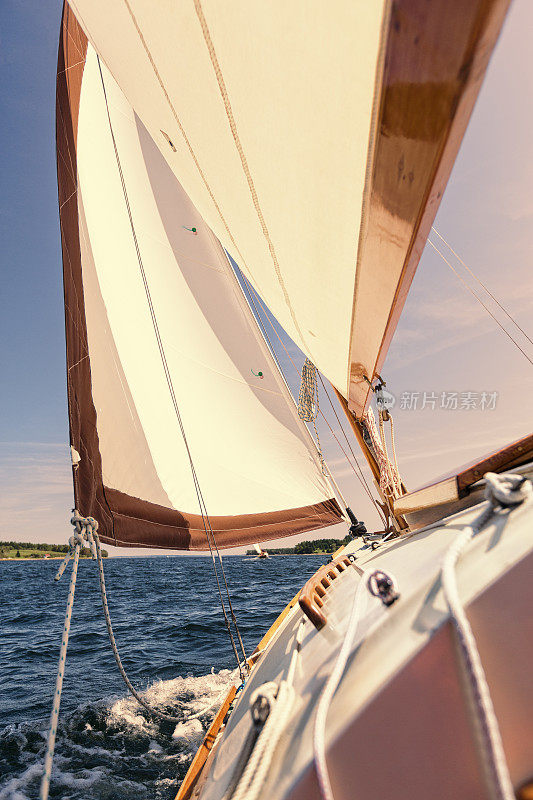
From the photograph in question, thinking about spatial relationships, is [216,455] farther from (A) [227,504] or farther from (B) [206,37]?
(B) [206,37]

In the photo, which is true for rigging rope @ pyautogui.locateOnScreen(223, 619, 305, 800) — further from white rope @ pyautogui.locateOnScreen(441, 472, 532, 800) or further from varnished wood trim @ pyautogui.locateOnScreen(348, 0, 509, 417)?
varnished wood trim @ pyautogui.locateOnScreen(348, 0, 509, 417)

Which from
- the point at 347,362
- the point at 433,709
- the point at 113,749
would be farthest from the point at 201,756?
the point at 113,749

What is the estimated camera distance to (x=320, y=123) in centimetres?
106

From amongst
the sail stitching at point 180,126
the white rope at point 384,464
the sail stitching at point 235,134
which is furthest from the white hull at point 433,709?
the white rope at point 384,464

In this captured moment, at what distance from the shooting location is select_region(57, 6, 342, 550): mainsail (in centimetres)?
384

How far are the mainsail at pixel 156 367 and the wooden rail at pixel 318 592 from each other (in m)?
1.46

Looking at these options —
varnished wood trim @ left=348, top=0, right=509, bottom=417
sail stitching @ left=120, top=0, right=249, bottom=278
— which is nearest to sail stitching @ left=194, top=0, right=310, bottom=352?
sail stitching @ left=120, top=0, right=249, bottom=278

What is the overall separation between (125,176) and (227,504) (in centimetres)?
497

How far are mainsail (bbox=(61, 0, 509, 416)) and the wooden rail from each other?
44.8 inches

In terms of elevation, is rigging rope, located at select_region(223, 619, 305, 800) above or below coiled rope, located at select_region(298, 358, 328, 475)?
below

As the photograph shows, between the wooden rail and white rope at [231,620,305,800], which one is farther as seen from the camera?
the wooden rail

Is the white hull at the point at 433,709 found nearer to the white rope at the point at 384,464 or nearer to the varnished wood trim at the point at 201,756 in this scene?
the varnished wood trim at the point at 201,756

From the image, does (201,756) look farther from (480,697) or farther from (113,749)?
(113,749)

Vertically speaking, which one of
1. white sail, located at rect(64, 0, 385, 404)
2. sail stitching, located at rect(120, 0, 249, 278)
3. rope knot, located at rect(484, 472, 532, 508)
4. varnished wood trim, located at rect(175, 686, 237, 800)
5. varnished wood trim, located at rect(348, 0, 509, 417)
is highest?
sail stitching, located at rect(120, 0, 249, 278)
